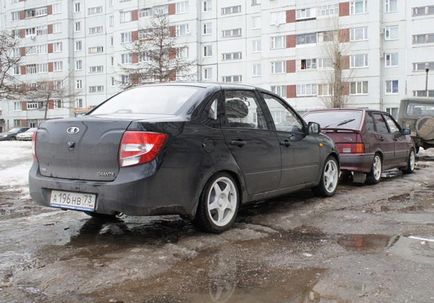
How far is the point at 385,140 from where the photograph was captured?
9.49 meters

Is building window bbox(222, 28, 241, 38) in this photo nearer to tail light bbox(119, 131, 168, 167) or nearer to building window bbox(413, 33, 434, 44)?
building window bbox(413, 33, 434, 44)

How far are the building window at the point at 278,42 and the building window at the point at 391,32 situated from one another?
32.2 ft

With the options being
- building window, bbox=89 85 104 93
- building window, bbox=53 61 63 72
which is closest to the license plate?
building window, bbox=89 85 104 93

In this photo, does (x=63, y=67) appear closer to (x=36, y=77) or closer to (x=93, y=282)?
(x=36, y=77)

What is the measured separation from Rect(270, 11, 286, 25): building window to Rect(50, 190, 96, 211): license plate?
1831 inches

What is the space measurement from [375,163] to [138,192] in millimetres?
6050

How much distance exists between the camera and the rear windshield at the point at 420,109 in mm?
16022

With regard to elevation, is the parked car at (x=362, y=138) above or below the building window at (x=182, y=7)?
below

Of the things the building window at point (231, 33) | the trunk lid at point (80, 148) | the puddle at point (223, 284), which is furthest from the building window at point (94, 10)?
the puddle at point (223, 284)

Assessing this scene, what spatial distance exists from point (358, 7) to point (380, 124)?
130ft

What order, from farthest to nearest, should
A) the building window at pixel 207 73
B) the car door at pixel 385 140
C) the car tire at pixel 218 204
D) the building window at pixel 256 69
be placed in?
the building window at pixel 207 73 < the building window at pixel 256 69 < the car door at pixel 385 140 < the car tire at pixel 218 204

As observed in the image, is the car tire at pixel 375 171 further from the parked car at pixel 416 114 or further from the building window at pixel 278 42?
the building window at pixel 278 42

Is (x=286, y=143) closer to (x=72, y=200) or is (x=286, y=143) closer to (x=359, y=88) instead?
(x=72, y=200)

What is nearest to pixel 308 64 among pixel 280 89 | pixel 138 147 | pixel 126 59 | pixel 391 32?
pixel 280 89
